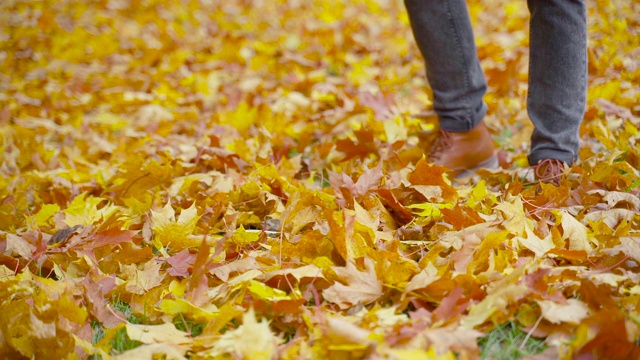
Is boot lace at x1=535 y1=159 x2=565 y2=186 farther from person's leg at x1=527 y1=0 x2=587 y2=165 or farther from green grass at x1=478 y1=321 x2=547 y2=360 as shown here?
green grass at x1=478 y1=321 x2=547 y2=360

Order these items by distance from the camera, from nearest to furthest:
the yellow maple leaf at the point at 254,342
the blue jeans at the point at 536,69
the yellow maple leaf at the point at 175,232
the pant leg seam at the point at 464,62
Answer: the yellow maple leaf at the point at 254,342, the yellow maple leaf at the point at 175,232, the blue jeans at the point at 536,69, the pant leg seam at the point at 464,62

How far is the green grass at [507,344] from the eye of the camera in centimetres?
96

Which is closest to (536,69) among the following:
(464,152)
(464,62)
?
(464,62)

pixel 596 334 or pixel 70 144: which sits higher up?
pixel 596 334

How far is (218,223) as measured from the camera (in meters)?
1.46

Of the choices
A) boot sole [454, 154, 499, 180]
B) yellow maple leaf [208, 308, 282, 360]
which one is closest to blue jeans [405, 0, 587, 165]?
boot sole [454, 154, 499, 180]

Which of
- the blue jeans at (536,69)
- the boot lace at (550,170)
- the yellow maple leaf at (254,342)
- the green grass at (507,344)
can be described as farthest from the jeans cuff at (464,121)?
the yellow maple leaf at (254,342)

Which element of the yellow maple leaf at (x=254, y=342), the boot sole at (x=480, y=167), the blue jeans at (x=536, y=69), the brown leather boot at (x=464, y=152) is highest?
the blue jeans at (x=536, y=69)

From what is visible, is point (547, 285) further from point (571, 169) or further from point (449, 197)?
point (571, 169)

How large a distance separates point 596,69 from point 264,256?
75.0 inches

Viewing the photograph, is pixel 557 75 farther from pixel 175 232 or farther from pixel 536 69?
pixel 175 232

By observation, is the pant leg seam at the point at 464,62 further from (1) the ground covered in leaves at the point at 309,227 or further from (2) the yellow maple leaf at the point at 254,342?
(2) the yellow maple leaf at the point at 254,342

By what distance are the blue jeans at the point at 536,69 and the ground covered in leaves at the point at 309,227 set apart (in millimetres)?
139

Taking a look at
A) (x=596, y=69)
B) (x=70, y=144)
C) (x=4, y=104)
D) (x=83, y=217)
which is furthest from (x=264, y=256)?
(x=4, y=104)
